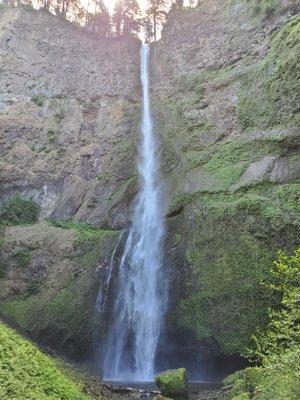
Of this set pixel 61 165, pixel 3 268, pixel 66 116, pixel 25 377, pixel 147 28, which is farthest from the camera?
pixel 147 28

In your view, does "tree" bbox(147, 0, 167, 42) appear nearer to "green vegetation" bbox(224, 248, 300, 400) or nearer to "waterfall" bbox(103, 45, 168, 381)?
"waterfall" bbox(103, 45, 168, 381)

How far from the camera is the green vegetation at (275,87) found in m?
17.4

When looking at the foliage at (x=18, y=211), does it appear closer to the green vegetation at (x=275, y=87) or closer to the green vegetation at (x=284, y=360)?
the green vegetation at (x=275, y=87)

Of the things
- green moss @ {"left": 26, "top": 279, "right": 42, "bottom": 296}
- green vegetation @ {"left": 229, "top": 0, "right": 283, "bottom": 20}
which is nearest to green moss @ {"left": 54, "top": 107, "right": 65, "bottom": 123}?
green moss @ {"left": 26, "top": 279, "right": 42, "bottom": 296}

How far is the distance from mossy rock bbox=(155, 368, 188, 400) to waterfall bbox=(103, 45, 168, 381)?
10.3ft

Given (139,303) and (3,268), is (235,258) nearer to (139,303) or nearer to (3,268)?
(139,303)

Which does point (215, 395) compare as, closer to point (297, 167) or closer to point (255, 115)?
point (297, 167)

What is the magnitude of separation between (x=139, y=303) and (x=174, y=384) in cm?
510

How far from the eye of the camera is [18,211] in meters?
22.0

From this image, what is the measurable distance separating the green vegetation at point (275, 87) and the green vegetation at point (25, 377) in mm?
13851

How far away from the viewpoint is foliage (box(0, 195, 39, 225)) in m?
21.5

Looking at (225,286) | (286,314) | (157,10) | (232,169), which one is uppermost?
(157,10)

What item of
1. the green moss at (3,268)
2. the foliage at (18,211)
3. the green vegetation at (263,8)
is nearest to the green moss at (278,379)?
the green moss at (3,268)

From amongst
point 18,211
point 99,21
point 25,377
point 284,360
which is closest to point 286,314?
point 284,360
